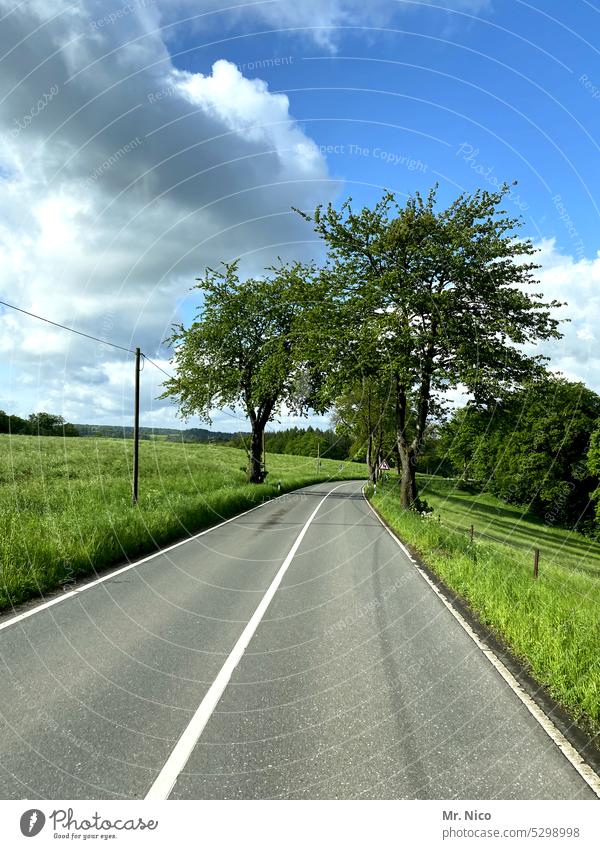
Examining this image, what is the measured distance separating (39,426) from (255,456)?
46.3 m

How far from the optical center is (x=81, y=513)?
14516 millimetres

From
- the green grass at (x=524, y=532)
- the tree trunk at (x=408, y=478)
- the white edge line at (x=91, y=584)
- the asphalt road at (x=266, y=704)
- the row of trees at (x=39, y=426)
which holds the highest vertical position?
the row of trees at (x=39, y=426)

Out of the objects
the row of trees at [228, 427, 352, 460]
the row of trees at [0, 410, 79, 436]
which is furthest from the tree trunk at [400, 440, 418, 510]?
A: the row of trees at [228, 427, 352, 460]

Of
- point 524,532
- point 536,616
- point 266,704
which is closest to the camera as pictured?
point 266,704

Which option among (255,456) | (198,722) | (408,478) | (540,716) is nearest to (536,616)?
(540,716)

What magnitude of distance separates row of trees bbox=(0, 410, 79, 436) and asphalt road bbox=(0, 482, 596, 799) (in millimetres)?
69845

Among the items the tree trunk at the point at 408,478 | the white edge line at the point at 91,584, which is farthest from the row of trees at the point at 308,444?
the white edge line at the point at 91,584

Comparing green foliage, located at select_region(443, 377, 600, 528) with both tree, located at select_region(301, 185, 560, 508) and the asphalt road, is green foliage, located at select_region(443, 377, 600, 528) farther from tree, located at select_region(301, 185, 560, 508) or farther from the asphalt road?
the asphalt road

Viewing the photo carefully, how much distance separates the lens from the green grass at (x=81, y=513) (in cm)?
930

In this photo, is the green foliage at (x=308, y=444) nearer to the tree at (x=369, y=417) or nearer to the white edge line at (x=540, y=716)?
the tree at (x=369, y=417)

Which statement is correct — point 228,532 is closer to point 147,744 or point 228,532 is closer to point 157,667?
point 157,667
